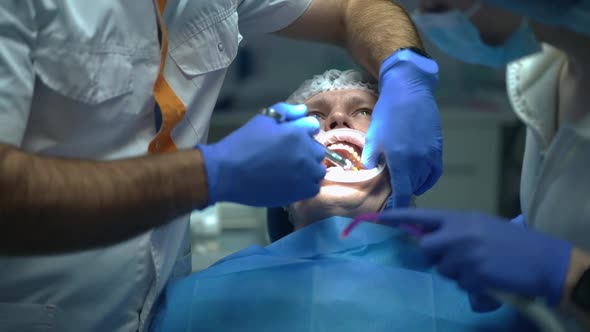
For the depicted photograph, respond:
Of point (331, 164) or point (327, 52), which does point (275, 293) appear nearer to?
point (331, 164)

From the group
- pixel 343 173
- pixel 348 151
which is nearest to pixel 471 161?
pixel 348 151

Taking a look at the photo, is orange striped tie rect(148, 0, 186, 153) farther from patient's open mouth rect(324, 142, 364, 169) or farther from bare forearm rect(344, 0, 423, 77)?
bare forearm rect(344, 0, 423, 77)

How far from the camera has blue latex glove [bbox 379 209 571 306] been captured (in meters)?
0.98

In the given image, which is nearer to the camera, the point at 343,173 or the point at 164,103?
the point at 164,103

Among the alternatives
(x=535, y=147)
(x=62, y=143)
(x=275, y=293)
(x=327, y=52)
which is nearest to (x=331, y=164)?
(x=275, y=293)

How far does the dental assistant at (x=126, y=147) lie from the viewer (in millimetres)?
1142

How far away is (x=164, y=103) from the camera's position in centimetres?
146

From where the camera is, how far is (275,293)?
150 cm

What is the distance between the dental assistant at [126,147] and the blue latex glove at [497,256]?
39cm

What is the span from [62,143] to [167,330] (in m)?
0.52

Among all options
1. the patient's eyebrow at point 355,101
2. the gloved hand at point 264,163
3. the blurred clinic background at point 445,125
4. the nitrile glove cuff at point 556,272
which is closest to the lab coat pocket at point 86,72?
the gloved hand at point 264,163

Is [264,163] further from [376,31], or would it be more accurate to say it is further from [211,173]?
[376,31]

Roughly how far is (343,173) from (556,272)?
0.81 metres

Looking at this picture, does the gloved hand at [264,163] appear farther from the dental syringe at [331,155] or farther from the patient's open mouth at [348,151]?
the patient's open mouth at [348,151]
